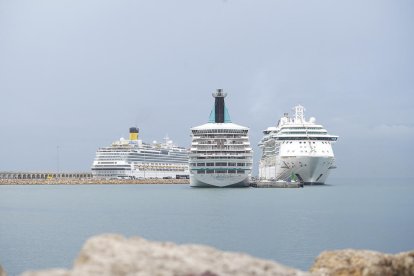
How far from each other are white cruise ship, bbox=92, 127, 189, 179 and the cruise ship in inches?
2353

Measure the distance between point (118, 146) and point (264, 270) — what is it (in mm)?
143076

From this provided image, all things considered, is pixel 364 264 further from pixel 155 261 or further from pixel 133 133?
pixel 133 133

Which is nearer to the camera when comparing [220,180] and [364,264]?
[364,264]

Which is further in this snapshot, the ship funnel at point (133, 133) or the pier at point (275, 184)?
the ship funnel at point (133, 133)

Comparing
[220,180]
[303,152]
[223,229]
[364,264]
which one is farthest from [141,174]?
[364,264]

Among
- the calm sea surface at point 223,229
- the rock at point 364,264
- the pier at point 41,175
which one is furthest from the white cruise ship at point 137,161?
the rock at point 364,264

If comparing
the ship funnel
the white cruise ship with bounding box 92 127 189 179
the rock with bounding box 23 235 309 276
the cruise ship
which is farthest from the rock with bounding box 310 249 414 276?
the ship funnel

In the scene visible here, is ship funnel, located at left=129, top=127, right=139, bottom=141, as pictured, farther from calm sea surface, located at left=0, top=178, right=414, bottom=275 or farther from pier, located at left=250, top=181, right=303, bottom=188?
calm sea surface, located at left=0, top=178, right=414, bottom=275

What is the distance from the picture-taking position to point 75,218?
49750 millimetres

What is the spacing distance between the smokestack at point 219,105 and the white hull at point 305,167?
33.7 ft

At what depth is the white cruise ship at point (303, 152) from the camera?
9475 centimetres

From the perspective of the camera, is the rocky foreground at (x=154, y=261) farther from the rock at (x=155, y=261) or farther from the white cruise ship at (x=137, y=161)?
the white cruise ship at (x=137, y=161)

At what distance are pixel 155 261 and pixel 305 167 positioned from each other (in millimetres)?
90301

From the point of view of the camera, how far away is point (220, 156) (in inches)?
3300
